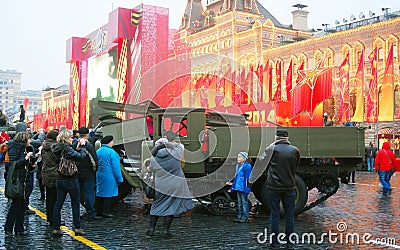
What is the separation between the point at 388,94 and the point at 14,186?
25697 millimetres

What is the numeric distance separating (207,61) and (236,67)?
26.8 feet

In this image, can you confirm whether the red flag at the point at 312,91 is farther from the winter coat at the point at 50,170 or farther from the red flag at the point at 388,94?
the winter coat at the point at 50,170

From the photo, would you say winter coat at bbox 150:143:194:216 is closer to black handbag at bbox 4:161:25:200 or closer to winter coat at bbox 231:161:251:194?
winter coat at bbox 231:161:251:194

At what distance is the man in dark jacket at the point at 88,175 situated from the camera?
373 inches

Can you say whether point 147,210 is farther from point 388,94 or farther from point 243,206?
point 388,94

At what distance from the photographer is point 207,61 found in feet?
178

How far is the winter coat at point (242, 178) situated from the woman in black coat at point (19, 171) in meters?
3.86

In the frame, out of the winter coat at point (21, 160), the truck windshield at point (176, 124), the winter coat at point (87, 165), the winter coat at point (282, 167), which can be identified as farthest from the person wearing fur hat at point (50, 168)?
the winter coat at point (282, 167)

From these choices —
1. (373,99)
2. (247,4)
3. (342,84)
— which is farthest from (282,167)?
(247,4)

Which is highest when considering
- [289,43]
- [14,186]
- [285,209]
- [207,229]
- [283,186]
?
[289,43]

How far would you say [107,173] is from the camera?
389 inches

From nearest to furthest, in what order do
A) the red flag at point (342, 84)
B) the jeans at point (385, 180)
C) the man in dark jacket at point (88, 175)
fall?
1. the man in dark jacket at point (88, 175)
2. the jeans at point (385, 180)
3. the red flag at point (342, 84)

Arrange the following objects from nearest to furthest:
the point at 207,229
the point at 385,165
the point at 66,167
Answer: the point at 66,167, the point at 207,229, the point at 385,165

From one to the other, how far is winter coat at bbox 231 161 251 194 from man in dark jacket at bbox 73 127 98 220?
278cm
